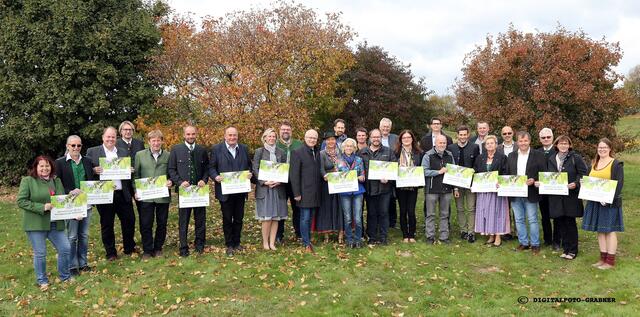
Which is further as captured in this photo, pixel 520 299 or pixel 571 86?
pixel 571 86

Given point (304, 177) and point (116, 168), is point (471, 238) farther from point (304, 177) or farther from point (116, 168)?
point (116, 168)

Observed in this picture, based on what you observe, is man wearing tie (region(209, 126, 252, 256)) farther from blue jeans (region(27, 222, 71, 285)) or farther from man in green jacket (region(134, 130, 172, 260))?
blue jeans (region(27, 222, 71, 285))

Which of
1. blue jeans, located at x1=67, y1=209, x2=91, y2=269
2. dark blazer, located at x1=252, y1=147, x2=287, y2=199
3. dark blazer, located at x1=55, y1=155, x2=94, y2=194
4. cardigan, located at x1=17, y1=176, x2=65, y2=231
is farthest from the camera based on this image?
dark blazer, located at x1=252, y1=147, x2=287, y2=199

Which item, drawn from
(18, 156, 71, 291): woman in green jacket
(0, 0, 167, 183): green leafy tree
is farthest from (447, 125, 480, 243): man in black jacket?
(0, 0, 167, 183): green leafy tree

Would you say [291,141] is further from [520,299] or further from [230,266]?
[520,299]

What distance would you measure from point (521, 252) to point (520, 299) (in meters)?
2.46

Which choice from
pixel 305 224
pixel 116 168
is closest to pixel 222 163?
pixel 116 168

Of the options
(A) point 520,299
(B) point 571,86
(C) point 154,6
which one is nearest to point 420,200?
(B) point 571,86

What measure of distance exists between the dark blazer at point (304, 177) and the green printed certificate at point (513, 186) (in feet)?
11.7

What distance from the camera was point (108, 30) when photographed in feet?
63.3

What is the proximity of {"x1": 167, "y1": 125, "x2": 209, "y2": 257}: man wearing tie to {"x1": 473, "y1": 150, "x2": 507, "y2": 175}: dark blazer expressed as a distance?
540 centimetres

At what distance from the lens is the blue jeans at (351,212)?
8875mm

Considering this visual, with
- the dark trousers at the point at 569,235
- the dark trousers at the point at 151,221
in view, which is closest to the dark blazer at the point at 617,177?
the dark trousers at the point at 569,235

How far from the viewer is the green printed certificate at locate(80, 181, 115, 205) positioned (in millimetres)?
7617
